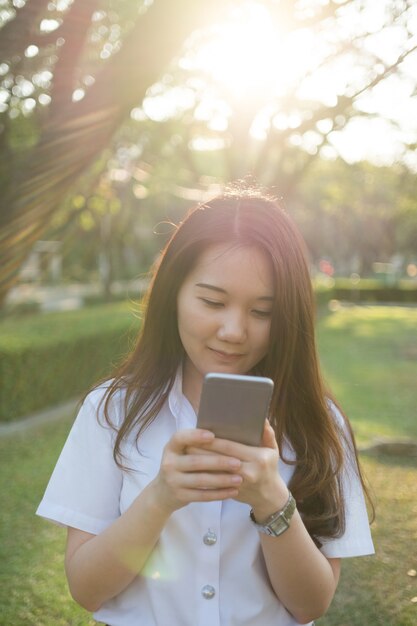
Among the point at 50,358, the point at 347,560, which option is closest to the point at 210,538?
the point at 347,560

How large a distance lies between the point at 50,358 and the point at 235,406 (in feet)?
24.3

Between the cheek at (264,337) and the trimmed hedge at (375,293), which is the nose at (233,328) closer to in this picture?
the cheek at (264,337)

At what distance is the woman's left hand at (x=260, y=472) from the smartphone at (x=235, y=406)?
0.9 inches

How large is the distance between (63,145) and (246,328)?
3.37 meters

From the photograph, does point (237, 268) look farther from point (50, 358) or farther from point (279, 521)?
point (50, 358)

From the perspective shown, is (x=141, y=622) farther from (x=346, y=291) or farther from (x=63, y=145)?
(x=346, y=291)

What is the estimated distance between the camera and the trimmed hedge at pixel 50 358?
26.1 ft

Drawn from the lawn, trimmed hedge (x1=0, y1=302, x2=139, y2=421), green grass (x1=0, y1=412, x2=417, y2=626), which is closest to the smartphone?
green grass (x1=0, y1=412, x2=417, y2=626)

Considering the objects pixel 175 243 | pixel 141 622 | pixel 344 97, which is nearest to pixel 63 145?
pixel 175 243

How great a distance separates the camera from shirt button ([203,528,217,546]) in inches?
70.4

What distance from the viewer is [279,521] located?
1623mm

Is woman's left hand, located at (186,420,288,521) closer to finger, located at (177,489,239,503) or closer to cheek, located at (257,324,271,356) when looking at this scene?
finger, located at (177,489,239,503)

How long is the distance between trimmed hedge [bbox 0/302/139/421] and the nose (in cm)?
519

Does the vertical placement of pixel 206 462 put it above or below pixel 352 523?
above
